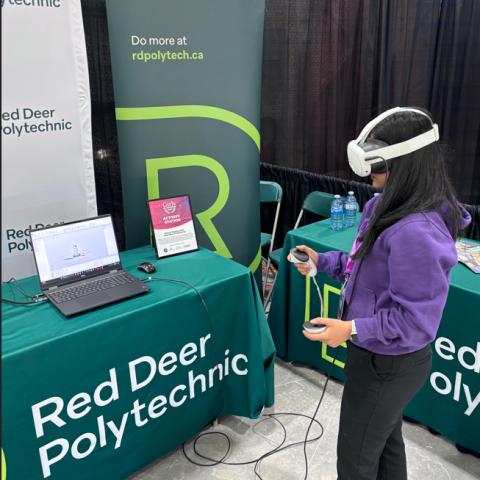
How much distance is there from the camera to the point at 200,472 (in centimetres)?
195

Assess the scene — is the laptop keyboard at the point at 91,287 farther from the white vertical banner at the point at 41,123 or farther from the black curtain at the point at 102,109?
the black curtain at the point at 102,109

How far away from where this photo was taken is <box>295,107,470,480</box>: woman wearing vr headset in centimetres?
113

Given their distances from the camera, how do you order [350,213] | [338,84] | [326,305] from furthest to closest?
[338,84]
[350,213]
[326,305]

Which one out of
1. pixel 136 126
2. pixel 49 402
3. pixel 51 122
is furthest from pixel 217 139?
pixel 49 402

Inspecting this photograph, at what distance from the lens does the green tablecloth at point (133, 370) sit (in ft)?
4.90

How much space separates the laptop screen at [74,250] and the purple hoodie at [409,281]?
104 cm

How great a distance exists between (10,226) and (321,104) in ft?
8.03

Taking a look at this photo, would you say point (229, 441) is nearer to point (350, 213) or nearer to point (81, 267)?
point (81, 267)

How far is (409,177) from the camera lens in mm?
1174

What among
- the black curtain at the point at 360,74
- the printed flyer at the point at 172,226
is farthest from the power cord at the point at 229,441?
the black curtain at the point at 360,74

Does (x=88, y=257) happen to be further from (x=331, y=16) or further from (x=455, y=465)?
(x=331, y=16)

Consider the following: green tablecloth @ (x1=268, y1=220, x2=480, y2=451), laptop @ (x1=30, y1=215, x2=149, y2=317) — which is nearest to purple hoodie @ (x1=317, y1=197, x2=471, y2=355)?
green tablecloth @ (x1=268, y1=220, x2=480, y2=451)

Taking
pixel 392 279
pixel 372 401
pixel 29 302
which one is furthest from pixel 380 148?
pixel 29 302

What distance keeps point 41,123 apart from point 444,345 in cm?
181
